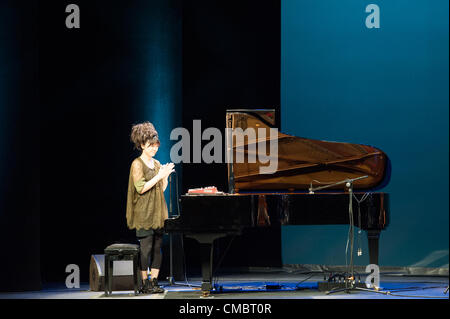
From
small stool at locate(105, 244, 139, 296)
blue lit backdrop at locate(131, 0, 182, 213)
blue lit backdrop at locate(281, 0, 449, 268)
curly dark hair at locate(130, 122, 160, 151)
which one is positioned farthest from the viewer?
blue lit backdrop at locate(281, 0, 449, 268)

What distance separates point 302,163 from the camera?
5637 mm

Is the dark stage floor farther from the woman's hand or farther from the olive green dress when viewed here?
the woman's hand

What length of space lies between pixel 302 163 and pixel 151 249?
5.21ft

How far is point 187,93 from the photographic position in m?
7.62

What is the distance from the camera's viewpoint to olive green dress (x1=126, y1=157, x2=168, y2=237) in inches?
219

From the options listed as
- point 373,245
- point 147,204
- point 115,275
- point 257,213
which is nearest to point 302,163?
point 257,213

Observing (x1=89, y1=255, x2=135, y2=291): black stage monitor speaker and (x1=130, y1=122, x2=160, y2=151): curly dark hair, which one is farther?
(x1=89, y1=255, x2=135, y2=291): black stage monitor speaker

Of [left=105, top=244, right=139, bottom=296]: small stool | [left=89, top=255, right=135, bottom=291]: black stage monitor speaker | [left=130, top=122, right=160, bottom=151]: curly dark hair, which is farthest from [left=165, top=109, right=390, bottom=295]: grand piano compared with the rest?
[left=89, top=255, right=135, bottom=291]: black stage monitor speaker

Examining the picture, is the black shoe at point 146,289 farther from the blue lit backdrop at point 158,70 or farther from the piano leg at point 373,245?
the piano leg at point 373,245

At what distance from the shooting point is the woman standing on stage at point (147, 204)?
5555 millimetres

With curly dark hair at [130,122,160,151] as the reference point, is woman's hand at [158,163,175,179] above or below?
below

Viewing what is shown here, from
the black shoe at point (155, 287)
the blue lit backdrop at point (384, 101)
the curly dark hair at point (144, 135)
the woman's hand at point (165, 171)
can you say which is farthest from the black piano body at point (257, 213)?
the blue lit backdrop at point (384, 101)

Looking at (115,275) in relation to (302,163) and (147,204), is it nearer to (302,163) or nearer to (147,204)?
(147,204)

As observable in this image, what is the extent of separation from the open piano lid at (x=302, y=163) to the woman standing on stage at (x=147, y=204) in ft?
2.28
